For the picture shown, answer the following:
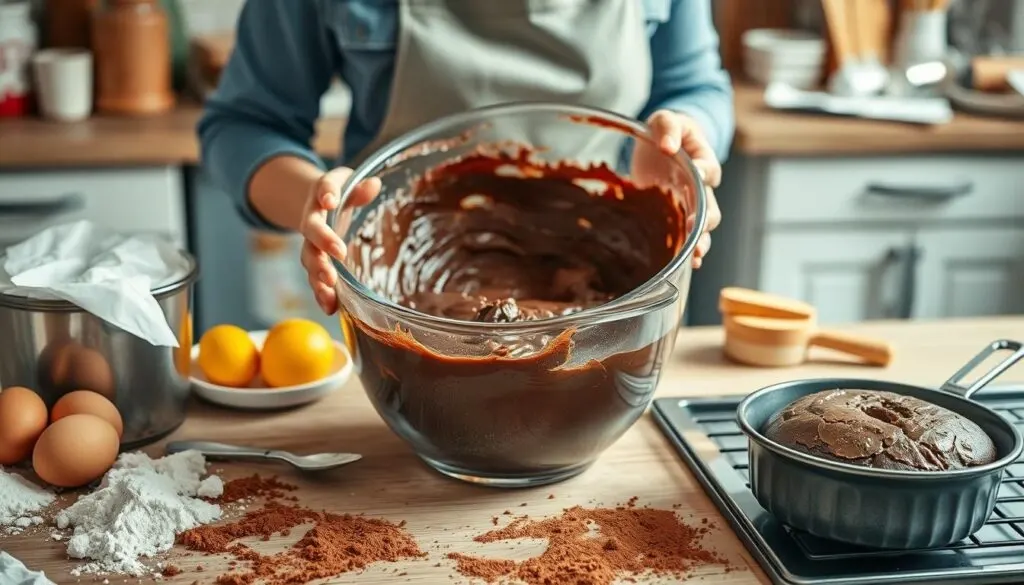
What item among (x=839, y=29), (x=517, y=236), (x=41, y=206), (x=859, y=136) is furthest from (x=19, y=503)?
(x=839, y=29)

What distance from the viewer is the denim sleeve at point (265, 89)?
1.34 meters

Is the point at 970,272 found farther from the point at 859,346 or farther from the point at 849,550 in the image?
the point at 849,550

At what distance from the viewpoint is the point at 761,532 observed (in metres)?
0.86

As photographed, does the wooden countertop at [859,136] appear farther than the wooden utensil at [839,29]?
No

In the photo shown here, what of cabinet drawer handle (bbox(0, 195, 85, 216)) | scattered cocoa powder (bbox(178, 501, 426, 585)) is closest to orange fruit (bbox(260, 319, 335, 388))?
scattered cocoa powder (bbox(178, 501, 426, 585))

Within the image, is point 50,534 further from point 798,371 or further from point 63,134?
point 63,134

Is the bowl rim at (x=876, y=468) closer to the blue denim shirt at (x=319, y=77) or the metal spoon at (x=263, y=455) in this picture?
the metal spoon at (x=263, y=455)

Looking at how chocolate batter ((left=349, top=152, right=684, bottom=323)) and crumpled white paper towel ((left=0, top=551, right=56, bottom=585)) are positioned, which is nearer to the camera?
crumpled white paper towel ((left=0, top=551, right=56, bottom=585))

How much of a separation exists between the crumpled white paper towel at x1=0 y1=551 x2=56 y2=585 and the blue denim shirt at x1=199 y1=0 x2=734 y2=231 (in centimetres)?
59

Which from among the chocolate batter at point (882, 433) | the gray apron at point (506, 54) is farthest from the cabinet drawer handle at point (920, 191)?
the chocolate batter at point (882, 433)

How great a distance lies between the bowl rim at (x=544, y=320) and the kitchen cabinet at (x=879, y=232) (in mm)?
1163

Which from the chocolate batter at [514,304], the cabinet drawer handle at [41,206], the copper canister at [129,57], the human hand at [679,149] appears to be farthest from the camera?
the copper canister at [129,57]

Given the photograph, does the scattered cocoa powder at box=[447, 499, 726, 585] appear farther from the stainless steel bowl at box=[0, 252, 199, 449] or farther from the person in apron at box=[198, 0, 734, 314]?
the person in apron at box=[198, 0, 734, 314]

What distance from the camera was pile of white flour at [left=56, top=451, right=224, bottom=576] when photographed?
84 centimetres
